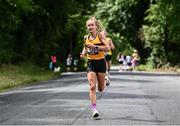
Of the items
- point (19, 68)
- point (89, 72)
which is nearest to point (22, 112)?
point (89, 72)

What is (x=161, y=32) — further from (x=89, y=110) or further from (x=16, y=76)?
(x=89, y=110)

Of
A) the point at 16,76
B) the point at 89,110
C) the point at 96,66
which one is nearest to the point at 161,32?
the point at 16,76

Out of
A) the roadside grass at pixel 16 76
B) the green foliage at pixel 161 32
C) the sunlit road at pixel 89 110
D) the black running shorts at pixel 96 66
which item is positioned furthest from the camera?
the green foliage at pixel 161 32

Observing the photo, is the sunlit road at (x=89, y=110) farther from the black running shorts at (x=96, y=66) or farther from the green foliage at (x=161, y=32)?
the green foliage at (x=161, y=32)

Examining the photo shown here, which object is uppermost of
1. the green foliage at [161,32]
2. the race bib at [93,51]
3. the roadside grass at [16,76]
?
the green foliage at [161,32]

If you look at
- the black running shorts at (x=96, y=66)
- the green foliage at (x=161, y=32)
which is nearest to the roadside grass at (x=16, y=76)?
the black running shorts at (x=96, y=66)

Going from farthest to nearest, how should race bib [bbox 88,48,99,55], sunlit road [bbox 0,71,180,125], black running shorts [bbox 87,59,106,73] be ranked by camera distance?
black running shorts [bbox 87,59,106,73] → race bib [bbox 88,48,99,55] → sunlit road [bbox 0,71,180,125]

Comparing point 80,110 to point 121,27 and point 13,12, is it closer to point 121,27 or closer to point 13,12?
point 13,12

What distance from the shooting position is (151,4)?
55.5 m

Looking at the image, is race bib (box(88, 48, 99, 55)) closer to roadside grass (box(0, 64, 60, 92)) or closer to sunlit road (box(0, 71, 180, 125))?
sunlit road (box(0, 71, 180, 125))

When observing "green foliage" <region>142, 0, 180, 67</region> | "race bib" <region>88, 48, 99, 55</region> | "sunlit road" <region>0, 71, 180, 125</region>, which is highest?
"green foliage" <region>142, 0, 180, 67</region>

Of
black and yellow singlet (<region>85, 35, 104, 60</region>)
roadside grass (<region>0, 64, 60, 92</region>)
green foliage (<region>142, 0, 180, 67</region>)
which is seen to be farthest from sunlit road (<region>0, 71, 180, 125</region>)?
green foliage (<region>142, 0, 180, 67</region>)

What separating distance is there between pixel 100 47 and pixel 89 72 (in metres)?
0.64

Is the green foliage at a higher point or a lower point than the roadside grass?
higher
